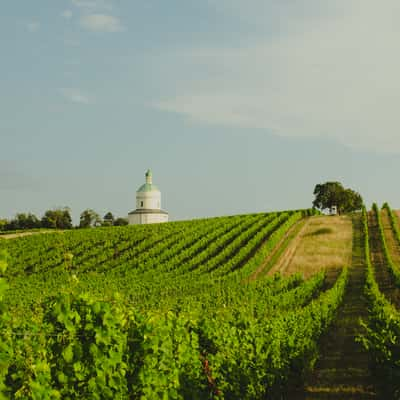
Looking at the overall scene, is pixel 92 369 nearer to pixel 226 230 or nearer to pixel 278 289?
pixel 278 289

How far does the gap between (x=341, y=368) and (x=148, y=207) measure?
10467 centimetres

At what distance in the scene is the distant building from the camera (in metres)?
119

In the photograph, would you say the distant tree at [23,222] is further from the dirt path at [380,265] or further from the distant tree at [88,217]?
the dirt path at [380,265]

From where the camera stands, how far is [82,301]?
733cm

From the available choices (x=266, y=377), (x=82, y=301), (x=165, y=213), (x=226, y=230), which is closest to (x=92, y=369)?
(x=82, y=301)

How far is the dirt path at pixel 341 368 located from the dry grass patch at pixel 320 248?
1683cm

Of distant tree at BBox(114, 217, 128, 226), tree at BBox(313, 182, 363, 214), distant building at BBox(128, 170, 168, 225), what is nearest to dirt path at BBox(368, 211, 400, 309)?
tree at BBox(313, 182, 363, 214)

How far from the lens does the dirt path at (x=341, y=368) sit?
48.0 feet

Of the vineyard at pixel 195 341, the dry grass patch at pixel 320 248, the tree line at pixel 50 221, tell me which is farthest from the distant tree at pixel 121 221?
the vineyard at pixel 195 341

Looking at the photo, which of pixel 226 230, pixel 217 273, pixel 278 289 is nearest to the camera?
pixel 278 289

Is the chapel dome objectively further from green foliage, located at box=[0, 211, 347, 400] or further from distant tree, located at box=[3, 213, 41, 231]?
green foliage, located at box=[0, 211, 347, 400]

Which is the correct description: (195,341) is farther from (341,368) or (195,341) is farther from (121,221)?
(121,221)

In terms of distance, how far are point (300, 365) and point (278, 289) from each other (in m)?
20.7

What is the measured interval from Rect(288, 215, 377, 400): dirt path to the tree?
237 feet
